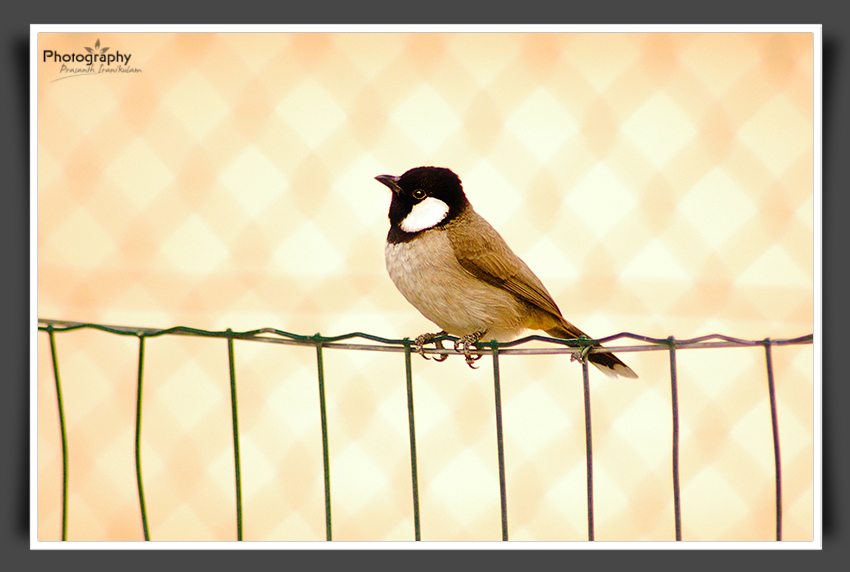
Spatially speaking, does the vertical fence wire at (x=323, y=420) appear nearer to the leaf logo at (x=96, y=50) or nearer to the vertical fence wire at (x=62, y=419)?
the vertical fence wire at (x=62, y=419)

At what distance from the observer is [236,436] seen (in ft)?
5.98

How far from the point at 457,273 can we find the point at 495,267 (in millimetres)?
160

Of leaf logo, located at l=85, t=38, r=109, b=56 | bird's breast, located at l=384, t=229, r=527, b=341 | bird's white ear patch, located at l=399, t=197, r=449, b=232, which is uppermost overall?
leaf logo, located at l=85, t=38, r=109, b=56

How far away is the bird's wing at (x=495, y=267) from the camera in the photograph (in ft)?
7.48

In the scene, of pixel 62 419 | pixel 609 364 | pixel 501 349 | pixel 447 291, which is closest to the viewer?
pixel 501 349

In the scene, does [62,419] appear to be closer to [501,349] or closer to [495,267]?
[501,349]

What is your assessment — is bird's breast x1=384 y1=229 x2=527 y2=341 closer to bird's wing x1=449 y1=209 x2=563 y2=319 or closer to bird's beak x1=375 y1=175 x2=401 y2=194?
bird's wing x1=449 y1=209 x2=563 y2=319

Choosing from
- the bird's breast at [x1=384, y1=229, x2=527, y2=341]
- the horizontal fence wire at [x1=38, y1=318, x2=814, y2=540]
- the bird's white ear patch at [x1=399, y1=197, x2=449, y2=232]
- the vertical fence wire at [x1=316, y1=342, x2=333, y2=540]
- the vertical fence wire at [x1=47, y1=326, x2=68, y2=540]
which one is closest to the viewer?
the horizontal fence wire at [x1=38, y1=318, x2=814, y2=540]

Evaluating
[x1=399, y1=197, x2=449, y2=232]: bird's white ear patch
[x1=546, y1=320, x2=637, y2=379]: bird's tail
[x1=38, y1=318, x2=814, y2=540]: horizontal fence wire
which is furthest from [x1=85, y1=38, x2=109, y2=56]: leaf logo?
[x1=546, y1=320, x2=637, y2=379]: bird's tail

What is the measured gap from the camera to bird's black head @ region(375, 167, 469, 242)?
2.38 meters

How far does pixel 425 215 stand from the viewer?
2393 mm

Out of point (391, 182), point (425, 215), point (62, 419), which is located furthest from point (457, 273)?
point (62, 419)
